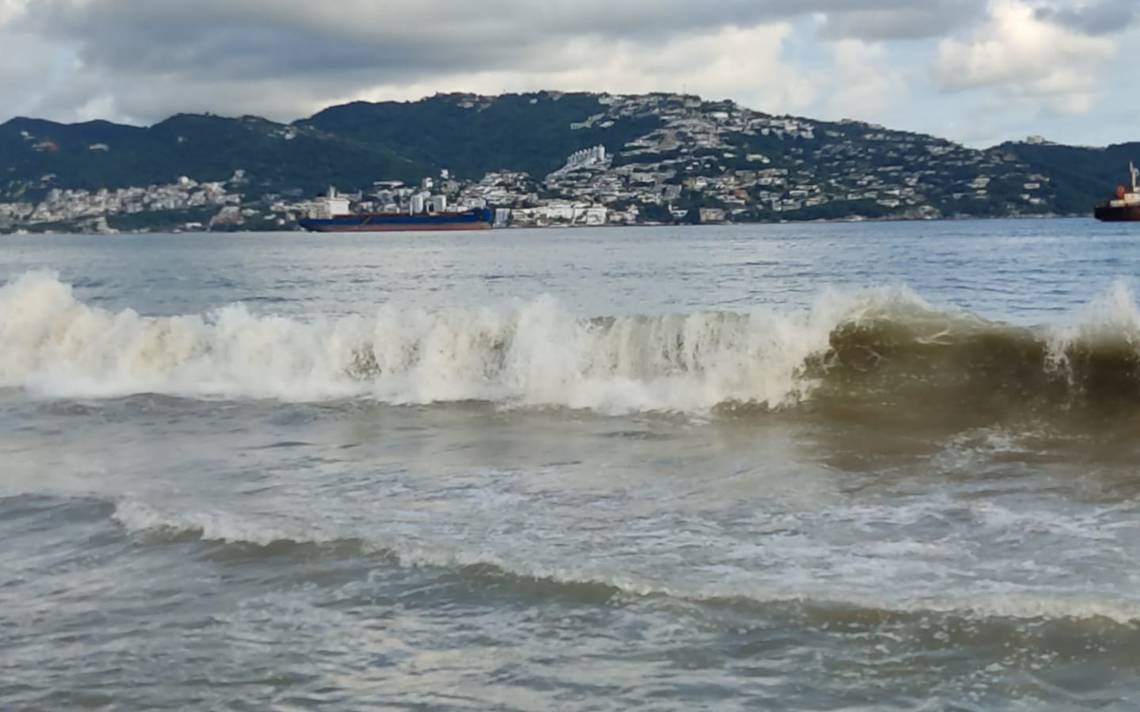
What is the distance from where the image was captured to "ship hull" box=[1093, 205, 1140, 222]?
358 feet

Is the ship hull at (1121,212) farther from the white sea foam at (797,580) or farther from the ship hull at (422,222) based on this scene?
the white sea foam at (797,580)

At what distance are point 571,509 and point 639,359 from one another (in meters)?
8.01

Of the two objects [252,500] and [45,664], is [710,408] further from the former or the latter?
[45,664]

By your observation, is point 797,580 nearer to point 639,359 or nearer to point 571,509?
point 571,509

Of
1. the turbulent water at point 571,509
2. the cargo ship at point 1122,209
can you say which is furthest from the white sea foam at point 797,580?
the cargo ship at point 1122,209

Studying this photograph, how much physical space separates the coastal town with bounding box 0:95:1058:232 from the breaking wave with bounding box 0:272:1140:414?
13562cm

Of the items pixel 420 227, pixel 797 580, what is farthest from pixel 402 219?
pixel 797 580

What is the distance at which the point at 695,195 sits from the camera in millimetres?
170125

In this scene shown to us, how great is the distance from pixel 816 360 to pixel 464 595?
34.4 feet

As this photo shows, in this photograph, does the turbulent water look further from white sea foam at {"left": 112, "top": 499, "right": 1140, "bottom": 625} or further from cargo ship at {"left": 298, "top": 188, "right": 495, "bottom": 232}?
cargo ship at {"left": 298, "top": 188, "right": 495, "bottom": 232}

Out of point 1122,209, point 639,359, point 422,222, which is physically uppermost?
point 422,222

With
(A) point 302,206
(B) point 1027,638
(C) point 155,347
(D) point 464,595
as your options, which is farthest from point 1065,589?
(A) point 302,206

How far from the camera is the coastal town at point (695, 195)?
516ft

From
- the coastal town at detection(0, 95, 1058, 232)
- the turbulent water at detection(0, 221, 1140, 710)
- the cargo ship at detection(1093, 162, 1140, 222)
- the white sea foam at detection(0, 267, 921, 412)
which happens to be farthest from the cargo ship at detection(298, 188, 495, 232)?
the white sea foam at detection(0, 267, 921, 412)
